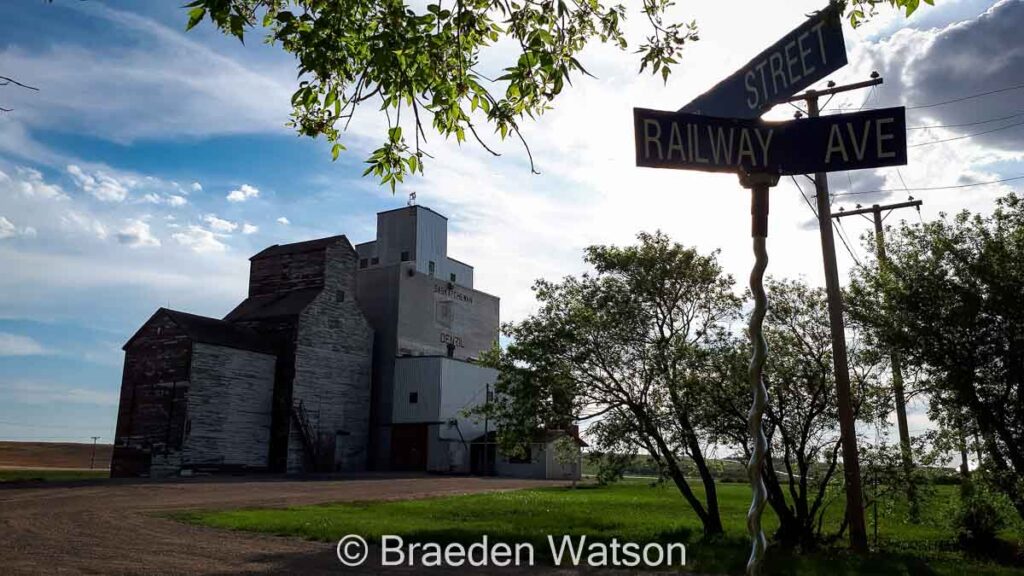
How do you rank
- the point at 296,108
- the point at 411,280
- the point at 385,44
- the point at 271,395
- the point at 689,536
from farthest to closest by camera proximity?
the point at 411,280
the point at 271,395
the point at 689,536
the point at 296,108
the point at 385,44

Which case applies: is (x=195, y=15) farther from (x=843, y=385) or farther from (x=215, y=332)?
(x=215, y=332)

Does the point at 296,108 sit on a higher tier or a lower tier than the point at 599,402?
higher

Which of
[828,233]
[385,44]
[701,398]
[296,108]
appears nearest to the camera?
[385,44]

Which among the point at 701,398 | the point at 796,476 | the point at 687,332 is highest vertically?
the point at 687,332

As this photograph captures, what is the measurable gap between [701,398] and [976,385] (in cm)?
590

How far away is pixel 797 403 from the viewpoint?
16281mm

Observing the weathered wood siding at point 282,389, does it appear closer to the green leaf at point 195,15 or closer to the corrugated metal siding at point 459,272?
A: the corrugated metal siding at point 459,272

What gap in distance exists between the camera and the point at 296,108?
24.0ft

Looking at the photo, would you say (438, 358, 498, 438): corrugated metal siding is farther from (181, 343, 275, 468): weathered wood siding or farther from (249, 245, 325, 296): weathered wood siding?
(181, 343, 275, 468): weathered wood siding

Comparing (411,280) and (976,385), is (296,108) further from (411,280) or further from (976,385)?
(411,280)

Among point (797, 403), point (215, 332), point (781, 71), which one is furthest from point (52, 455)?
point (781, 71)

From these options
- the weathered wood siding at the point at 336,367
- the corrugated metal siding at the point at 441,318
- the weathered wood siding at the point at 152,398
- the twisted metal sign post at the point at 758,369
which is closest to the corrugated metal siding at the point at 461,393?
the corrugated metal siding at the point at 441,318

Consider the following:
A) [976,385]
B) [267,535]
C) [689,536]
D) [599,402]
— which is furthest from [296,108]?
[976,385]

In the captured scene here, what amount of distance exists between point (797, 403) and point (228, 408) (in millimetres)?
33907
